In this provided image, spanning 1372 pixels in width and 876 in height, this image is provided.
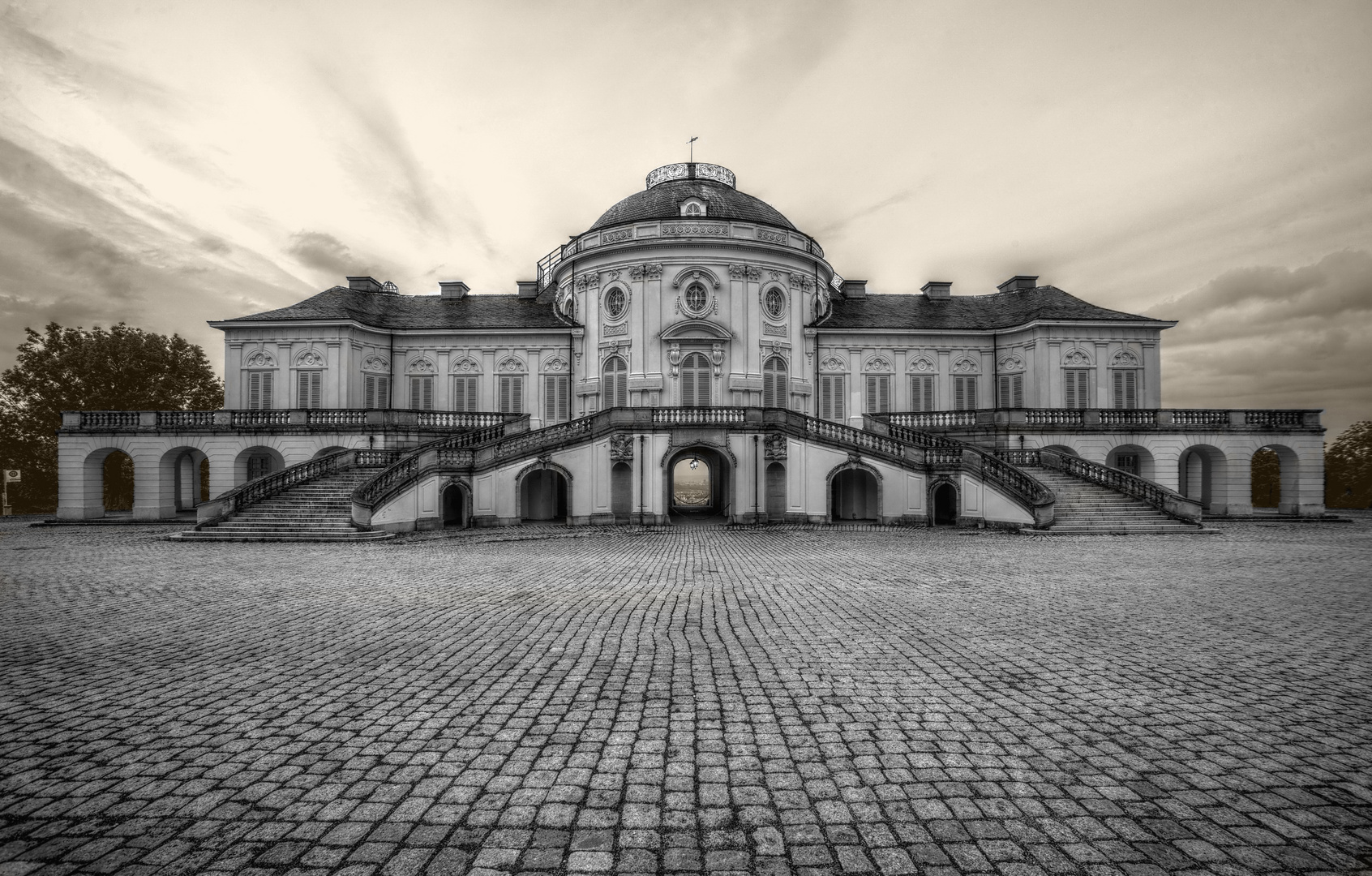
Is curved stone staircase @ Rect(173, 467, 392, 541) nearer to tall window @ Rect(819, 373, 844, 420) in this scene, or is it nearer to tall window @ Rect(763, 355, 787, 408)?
tall window @ Rect(763, 355, 787, 408)

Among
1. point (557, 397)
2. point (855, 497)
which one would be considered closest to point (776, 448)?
point (855, 497)

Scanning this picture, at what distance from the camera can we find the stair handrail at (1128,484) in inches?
873

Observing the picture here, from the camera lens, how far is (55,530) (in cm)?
2509

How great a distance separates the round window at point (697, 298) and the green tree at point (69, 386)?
1291 inches

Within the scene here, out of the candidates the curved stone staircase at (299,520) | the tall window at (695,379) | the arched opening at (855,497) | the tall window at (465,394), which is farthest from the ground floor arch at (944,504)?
the tall window at (465,394)

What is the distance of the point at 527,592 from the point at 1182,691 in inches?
359

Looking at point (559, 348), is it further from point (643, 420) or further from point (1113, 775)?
point (1113, 775)

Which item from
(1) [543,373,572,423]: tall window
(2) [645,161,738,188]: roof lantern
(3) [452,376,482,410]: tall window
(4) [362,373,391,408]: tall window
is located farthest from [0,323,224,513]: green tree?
(2) [645,161,738,188]: roof lantern

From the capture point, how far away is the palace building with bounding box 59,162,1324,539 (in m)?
25.0

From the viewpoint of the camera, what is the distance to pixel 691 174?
37125mm

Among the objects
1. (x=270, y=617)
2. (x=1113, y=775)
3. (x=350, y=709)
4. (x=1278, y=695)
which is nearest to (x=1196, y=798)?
(x=1113, y=775)

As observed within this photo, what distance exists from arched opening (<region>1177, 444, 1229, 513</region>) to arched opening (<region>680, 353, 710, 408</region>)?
74.1 ft

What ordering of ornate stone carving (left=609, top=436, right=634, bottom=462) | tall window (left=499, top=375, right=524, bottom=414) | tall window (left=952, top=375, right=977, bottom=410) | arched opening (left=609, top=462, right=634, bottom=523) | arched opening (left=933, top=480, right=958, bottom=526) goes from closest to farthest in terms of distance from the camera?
arched opening (left=933, top=480, right=958, bottom=526) < arched opening (left=609, top=462, right=634, bottom=523) < ornate stone carving (left=609, top=436, right=634, bottom=462) < tall window (left=499, top=375, right=524, bottom=414) < tall window (left=952, top=375, right=977, bottom=410)

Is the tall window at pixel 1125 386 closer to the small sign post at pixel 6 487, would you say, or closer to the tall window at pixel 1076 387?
the tall window at pixel 1076 387
